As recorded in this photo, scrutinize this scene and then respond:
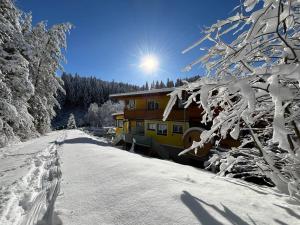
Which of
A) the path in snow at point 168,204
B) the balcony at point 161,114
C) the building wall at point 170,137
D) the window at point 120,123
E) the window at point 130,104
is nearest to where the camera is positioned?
the path in snow at point 168,204

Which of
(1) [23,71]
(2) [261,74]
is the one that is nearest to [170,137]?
(1) [23,71]

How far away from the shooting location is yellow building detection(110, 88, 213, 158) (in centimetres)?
1678

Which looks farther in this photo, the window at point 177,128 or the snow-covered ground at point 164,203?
the window at point 177,128

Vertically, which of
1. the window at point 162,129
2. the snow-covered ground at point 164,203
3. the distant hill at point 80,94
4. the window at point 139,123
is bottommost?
the snow-covered ground at point 164,203

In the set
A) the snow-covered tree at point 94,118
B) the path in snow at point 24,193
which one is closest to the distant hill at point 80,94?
the snow-covered tree at point 94,118

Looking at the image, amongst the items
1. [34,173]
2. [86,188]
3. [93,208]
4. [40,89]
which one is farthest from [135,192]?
[40,89]

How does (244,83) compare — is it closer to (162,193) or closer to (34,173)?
(162,193)

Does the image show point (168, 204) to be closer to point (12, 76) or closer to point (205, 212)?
point (205, 212)

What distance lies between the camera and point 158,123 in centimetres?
2012

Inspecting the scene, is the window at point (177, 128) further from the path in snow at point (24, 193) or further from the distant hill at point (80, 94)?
the distant hill at point (80, 94)

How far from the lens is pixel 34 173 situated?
20.0 ft

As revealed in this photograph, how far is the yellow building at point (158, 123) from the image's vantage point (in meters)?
16.8

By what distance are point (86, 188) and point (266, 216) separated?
304 cm

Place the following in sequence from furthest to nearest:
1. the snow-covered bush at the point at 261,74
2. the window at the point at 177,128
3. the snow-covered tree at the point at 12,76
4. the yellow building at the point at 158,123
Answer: the window at the point at 177,128, the yellow building at the point at 158,123, the snow-covered tree at the point at 12,76, the snow-covered bush at the point at 261,74
